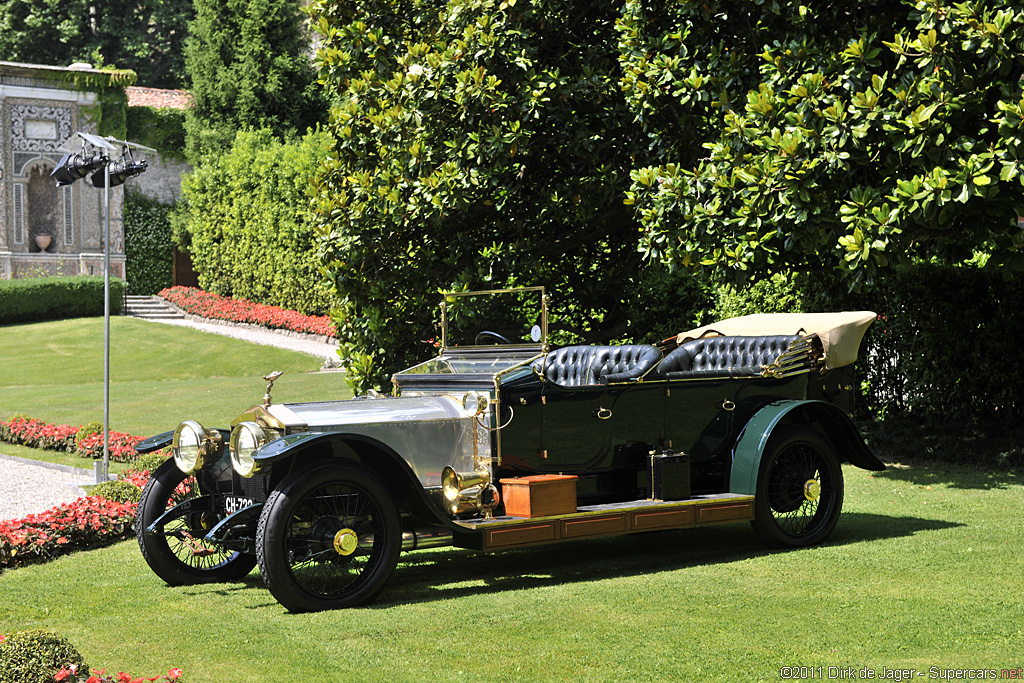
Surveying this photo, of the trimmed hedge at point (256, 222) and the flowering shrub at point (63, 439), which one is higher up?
the trimmed hedge at point (256, 222)

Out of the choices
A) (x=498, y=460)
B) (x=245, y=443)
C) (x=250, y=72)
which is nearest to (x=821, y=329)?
(x=498, y=460)

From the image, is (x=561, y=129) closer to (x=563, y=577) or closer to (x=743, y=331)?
(x=743, y=331)

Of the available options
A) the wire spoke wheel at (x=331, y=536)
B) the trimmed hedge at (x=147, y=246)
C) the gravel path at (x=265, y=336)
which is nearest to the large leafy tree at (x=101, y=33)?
the trimmed hedge at (x=147, y=246)

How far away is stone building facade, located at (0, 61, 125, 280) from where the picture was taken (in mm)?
30469

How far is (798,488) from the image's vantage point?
7.12 metres

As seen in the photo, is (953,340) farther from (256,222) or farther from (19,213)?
(19,213)

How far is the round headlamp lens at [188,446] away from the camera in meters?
5.92

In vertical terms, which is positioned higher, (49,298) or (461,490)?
(49,298)

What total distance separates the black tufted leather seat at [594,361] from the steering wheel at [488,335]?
0.43 m

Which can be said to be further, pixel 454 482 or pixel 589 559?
pixel 589 559

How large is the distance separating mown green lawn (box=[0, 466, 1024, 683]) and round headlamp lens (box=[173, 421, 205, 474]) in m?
0.76

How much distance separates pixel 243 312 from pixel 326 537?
23952 mm

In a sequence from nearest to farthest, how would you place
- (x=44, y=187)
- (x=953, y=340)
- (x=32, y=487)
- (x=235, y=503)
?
(x=235, y=503) → (x=32, y=487) → (x=953, y=340) → (x=44, y=187)

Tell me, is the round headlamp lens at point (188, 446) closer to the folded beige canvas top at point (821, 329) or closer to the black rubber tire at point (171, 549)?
the black rubber tire at point (171, 549)
